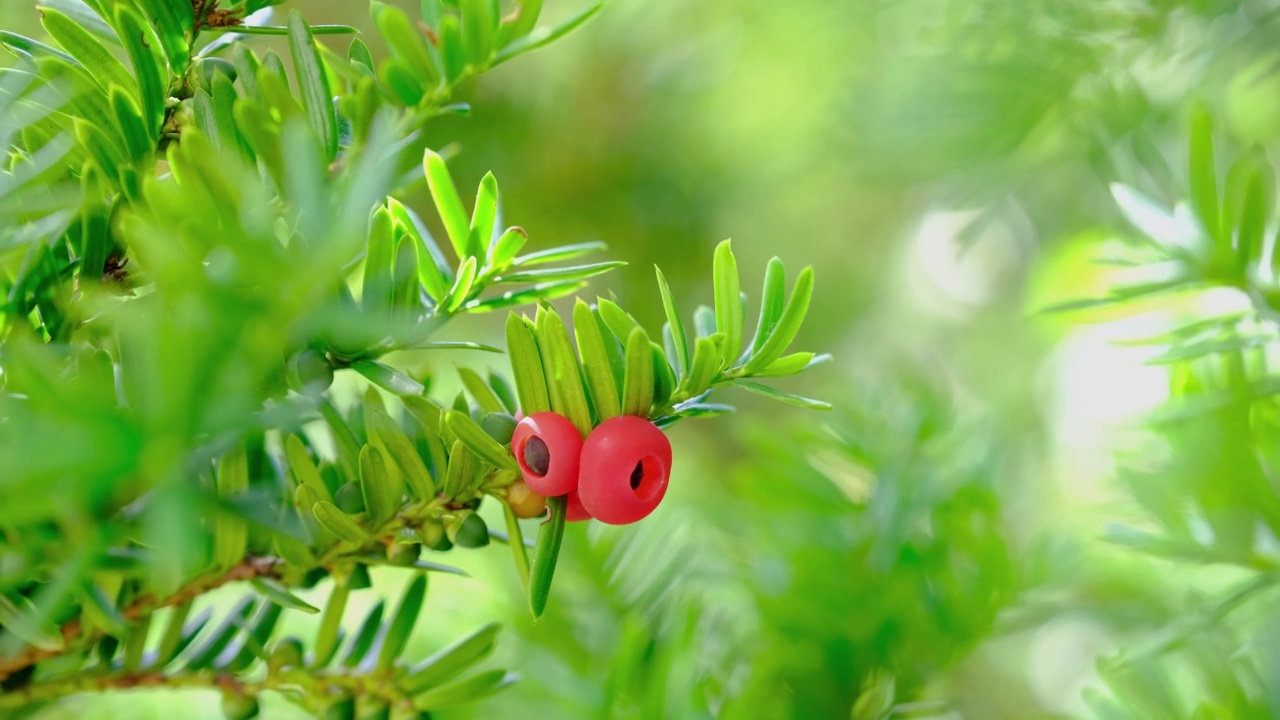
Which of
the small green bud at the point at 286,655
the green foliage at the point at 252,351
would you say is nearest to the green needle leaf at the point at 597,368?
the green foliage at the point at 252,351

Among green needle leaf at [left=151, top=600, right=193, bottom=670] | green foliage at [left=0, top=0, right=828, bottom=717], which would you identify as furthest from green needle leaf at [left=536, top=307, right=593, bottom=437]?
green needle leaf at [left=151, top=600, right=193, bottom=670]

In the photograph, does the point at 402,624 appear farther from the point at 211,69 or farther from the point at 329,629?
the point at 211,69

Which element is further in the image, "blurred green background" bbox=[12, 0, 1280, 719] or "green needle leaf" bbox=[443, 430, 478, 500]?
"blurred green background" bbox=[12, 0, 1280, 719]

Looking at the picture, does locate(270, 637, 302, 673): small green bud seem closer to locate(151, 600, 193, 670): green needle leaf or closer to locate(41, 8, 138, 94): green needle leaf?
locate(151, 600, 193, 670): green needle leaf

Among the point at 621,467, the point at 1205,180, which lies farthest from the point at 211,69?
the point at 1205,180

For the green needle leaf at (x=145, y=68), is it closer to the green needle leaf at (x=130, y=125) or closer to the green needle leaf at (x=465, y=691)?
the green needle leaf at (x=130, y=125)

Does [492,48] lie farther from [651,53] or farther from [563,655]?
[651,53]

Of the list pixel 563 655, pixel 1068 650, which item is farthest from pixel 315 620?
pixel 1068 650
